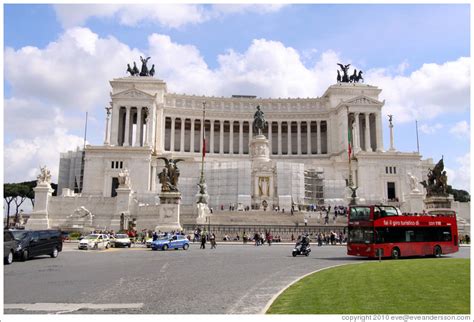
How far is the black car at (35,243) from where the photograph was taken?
26.7 metres

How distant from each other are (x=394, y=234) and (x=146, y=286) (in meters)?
19.1

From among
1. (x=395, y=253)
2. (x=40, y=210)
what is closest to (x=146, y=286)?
(x=395, y=253)

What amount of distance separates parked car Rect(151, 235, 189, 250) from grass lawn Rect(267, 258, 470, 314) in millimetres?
21010

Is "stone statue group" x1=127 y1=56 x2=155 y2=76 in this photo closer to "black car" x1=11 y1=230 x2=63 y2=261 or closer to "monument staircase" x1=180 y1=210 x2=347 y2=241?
"monument staircase" x1=180 y1=210 x2=347 y2=241

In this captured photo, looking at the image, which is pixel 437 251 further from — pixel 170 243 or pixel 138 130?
pixel 138 130

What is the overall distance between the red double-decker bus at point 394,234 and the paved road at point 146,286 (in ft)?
22.4

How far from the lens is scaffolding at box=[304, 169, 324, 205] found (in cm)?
8791

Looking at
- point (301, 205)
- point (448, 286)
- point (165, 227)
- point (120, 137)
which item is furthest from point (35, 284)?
point (120, 137)

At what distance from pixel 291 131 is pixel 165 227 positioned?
2962 inches

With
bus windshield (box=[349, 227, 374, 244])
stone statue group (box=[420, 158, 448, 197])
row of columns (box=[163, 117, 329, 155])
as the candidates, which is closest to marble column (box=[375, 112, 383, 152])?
row of columns (box=[163, 117, 329, 155])

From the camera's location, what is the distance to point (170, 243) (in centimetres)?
3753

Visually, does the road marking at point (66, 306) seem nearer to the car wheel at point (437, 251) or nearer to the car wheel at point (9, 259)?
the car wheel at point (9, 259)

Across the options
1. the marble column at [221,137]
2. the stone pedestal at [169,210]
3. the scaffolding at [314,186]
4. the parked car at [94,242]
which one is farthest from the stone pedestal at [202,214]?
the marble column at [221,137]

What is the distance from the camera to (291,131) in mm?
119250
